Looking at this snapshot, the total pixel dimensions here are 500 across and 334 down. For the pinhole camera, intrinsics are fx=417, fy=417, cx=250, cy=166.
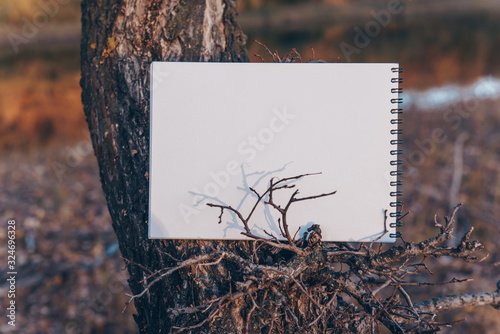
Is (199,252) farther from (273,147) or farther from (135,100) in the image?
(135,100)

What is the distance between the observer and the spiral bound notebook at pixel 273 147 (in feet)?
4.49

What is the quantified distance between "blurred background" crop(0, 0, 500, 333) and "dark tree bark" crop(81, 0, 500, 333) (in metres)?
0.53

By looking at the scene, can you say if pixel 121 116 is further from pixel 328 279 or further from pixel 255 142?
pixel 328 279

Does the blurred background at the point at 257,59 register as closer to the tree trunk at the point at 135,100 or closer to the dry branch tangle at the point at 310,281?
the tree trunk at the point at 135,100

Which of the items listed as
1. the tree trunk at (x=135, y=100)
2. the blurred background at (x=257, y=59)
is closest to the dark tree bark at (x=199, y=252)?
the tree trunk at (x=135, y=100)

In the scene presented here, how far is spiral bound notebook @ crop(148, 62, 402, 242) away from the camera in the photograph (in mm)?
1367

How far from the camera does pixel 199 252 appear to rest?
143 cm

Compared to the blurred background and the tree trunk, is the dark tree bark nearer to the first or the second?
the tree trunk

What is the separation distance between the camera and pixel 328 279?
136 cm

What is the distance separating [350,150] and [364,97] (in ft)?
0.59

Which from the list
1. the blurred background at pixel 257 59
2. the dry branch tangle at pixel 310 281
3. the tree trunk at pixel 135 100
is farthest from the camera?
the blurred background at pixel 257 59

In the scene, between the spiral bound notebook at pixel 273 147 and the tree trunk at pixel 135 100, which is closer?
the spiral bound notebook at pixel 273 147

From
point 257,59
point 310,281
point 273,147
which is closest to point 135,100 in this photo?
point 273,147

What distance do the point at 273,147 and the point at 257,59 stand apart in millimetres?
3532
